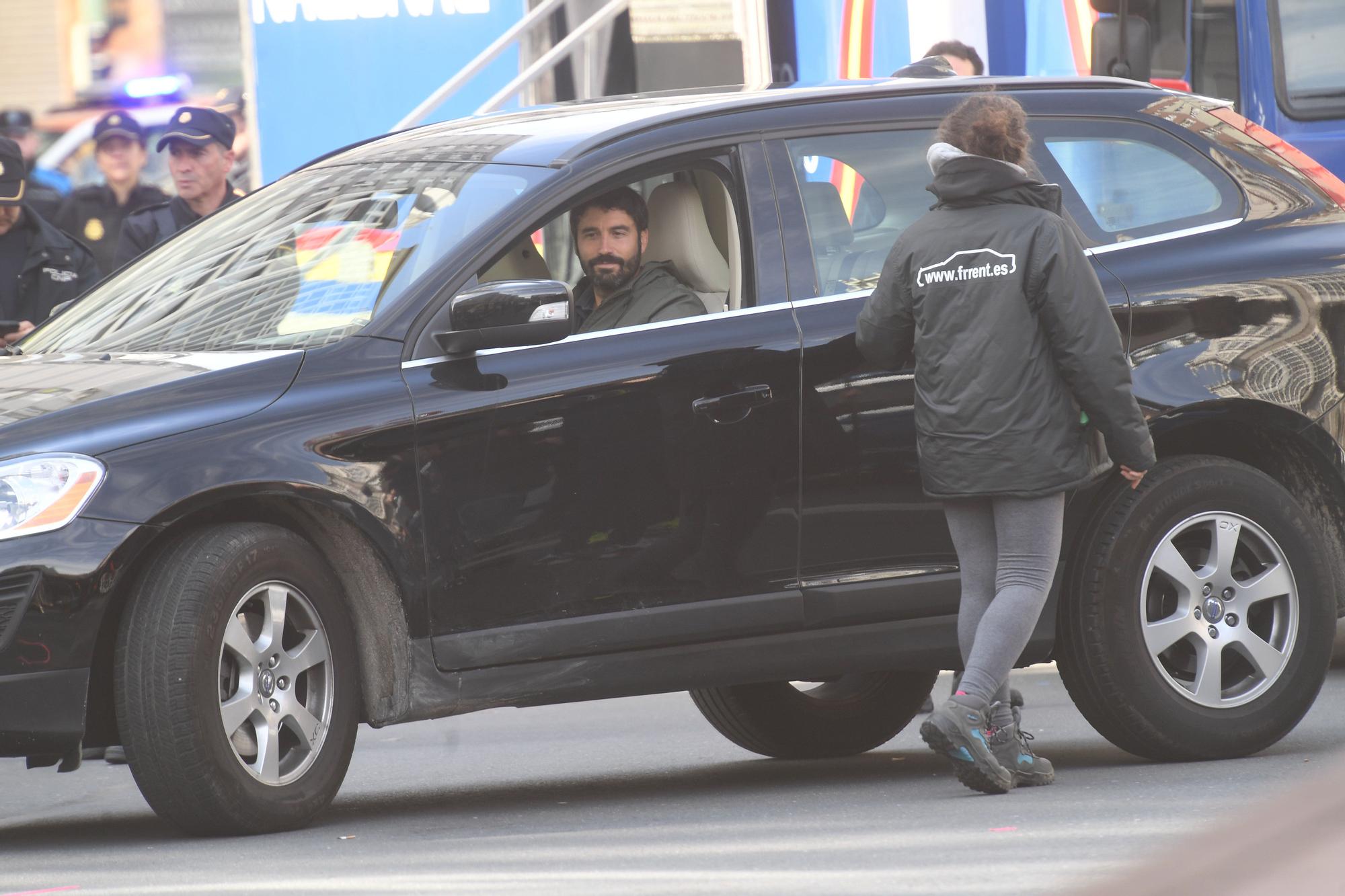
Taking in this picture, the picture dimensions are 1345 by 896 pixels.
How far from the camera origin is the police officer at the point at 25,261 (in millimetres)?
8000

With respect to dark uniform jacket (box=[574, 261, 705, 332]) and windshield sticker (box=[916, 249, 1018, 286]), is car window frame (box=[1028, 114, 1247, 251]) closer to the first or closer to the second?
windshield sticker (box=[916, 249, 1018, 286])

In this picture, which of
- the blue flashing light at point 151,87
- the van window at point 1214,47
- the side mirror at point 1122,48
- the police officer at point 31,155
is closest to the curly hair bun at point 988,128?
the side mirror at point 1122,48

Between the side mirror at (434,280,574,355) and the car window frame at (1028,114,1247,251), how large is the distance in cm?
148

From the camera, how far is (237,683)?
4562 mm

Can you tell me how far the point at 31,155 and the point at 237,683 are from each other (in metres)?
7.92

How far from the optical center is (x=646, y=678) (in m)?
4.94

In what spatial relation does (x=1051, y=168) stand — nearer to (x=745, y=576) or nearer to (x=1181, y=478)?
(x=1181, y=478)

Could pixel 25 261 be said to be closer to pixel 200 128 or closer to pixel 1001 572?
pixel 200 128

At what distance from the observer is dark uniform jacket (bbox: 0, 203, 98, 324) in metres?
8.00

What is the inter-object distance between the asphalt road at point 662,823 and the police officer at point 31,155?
5.31 metres

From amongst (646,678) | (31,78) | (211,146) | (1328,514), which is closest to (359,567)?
(646,678)

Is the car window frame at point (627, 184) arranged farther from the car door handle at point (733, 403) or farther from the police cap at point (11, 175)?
the police cap at point (11, 175)

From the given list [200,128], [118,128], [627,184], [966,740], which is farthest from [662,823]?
[118,128]

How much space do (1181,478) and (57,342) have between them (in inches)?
120
